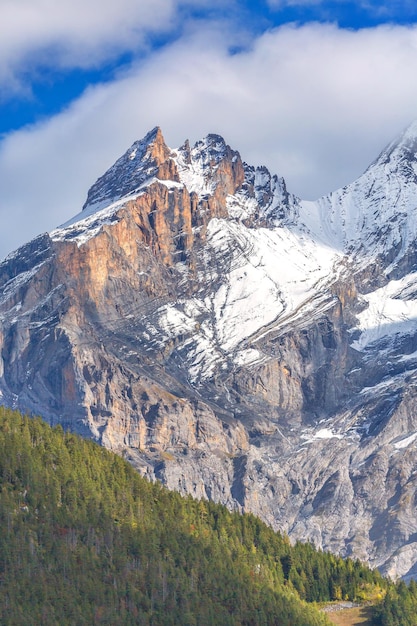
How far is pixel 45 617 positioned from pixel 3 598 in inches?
198

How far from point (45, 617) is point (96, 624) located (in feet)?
18.2

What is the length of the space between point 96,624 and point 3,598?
9.73 meters

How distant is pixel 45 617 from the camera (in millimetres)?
197250

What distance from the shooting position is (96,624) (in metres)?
200

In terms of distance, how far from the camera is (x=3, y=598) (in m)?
199
